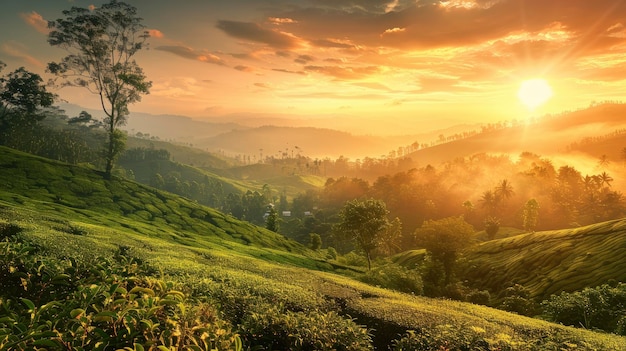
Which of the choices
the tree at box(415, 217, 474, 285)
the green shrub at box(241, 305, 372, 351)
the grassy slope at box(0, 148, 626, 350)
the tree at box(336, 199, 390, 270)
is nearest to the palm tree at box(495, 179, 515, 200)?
the tree at box(336, 199, 390, 270)

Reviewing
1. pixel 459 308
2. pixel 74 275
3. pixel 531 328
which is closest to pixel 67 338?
pixel 74 275

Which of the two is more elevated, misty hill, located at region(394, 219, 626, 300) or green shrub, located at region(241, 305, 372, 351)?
green shrub, located at region(241, 305, 372, 351)

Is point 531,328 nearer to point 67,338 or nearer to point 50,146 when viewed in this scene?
point 67,338

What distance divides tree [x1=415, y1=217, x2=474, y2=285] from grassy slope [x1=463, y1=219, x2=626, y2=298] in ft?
38.0

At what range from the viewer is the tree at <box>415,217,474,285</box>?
51438mm

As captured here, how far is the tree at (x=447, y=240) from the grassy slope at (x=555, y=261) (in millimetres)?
11587

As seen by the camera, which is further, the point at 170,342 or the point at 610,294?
the point at 610,294

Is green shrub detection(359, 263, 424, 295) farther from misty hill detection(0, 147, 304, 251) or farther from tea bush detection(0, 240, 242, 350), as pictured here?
tea bush detection(0, 240, 242, 350)

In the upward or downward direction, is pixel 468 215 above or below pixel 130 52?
below

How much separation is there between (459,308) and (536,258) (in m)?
50.4

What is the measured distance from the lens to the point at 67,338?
4641mm

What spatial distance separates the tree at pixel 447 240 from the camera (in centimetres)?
5144

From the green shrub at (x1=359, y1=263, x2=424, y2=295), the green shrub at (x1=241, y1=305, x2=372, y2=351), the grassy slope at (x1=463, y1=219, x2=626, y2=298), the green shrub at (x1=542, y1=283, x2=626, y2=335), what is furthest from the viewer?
the grassy slope at (x1=463, y1=219, x2=626, y2=298)

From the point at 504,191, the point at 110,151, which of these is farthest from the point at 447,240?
the point at 504,191
